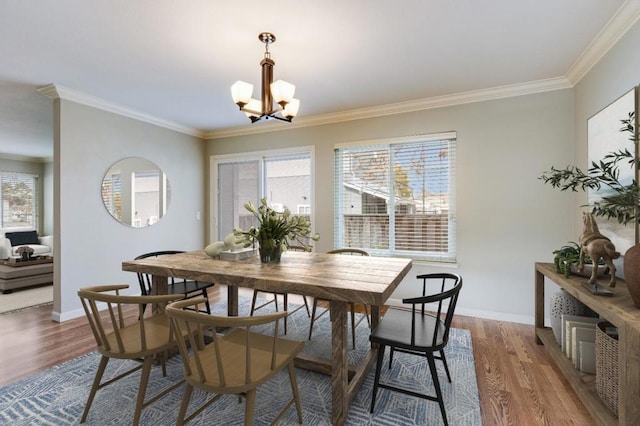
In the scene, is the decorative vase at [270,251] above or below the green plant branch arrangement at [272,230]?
below

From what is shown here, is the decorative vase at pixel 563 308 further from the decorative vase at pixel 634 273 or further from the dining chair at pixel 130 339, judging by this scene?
the dining chair at pixel 130 339

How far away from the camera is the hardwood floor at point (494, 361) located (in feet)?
5.81

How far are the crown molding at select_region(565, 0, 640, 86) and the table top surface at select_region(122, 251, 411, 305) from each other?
215 cm

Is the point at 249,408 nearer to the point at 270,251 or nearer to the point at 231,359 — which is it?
the point at 231,359

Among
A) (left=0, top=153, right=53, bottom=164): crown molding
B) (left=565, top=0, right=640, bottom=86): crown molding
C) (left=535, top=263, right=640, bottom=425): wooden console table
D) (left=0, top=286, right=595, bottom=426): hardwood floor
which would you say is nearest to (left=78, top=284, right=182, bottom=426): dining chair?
(left=0, top=286, right=595, bottom=426): hardwood floor

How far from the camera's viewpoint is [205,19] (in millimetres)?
2025

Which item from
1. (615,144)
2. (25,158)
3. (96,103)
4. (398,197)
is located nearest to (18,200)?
(25,158)

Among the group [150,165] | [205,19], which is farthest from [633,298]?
[150,165]

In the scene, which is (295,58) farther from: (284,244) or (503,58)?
(503,58)

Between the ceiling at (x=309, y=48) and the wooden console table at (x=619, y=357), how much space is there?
70.9 inches

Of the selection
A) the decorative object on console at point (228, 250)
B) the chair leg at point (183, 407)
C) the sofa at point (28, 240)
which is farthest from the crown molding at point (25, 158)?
the chair leg at point (183, 407)

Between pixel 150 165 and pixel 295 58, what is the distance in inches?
109

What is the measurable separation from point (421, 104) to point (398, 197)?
1125mm

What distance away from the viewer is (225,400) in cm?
188
